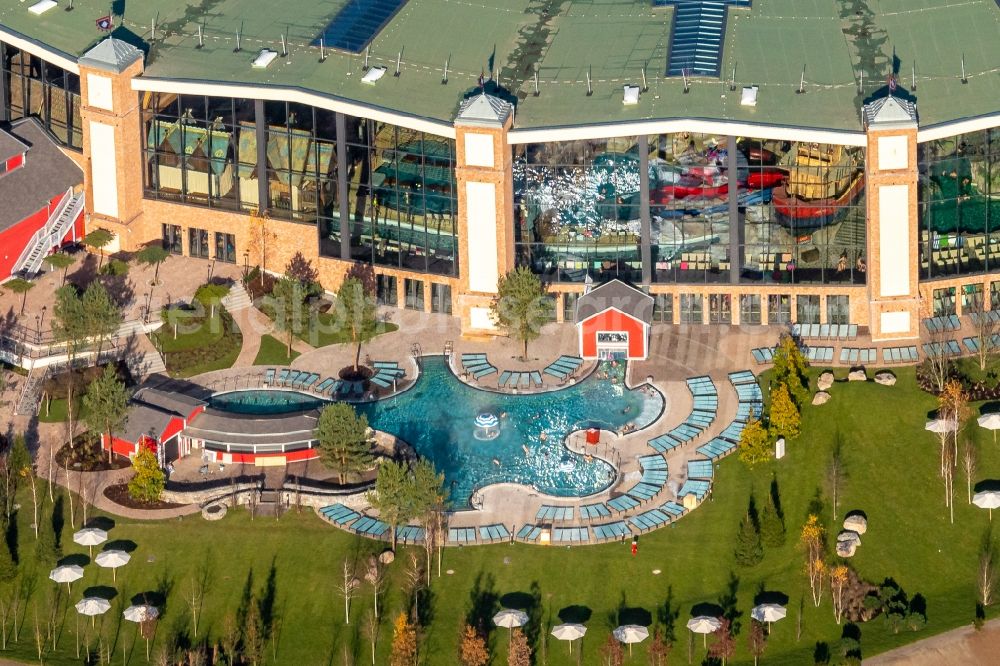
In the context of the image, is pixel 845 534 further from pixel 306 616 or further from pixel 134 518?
pixel 134 518

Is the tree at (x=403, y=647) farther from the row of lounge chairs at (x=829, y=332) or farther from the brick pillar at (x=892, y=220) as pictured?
the brick pillar at (x=892, y=220)

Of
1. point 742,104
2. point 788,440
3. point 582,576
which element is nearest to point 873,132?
point 742,104

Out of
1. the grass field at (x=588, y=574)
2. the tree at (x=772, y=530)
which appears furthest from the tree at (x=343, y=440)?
the tree at (x=772, y=530)

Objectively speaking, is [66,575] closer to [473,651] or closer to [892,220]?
[473,651]

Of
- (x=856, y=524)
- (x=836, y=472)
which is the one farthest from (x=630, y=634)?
(x=836, y=472)

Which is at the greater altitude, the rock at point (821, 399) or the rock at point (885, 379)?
the rock at point (885, 379)
